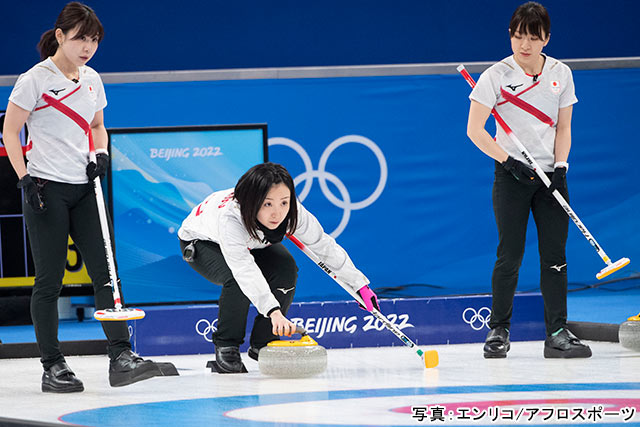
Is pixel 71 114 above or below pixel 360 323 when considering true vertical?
above

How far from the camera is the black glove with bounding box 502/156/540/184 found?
3855 millimetres

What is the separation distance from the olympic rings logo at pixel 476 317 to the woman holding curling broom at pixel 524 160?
1.71 feet

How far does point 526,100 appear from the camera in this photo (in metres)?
3.98

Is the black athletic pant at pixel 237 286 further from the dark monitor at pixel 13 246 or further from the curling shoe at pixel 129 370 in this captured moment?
the dark monitor at pixel 13 246

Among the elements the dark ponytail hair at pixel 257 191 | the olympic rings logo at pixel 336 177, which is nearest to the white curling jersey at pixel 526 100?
the dark ponytail hair at pixel 257 191

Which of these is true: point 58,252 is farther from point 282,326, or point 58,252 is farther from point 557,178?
point 557,178

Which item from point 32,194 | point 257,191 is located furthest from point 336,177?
point 32,194

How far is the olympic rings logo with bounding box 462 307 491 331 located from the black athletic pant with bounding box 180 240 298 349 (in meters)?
1.17

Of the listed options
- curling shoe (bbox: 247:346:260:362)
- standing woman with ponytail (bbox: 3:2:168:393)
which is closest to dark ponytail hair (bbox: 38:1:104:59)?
standing woman with ponytail (bbox: 3:2:168:393)

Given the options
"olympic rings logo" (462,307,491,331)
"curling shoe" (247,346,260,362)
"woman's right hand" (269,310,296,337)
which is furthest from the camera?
"olympic rings logo" (462,307,491,331)

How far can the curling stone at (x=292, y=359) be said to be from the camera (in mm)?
3357

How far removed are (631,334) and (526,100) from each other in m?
1.05

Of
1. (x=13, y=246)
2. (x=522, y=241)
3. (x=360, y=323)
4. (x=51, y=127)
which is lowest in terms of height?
(x=360, y=323)

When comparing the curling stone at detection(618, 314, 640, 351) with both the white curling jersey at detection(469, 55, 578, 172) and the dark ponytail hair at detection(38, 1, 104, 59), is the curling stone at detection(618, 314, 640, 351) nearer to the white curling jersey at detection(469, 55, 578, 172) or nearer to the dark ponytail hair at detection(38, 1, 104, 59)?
the white curling jersey at detection(469, 55, 578, 172)
